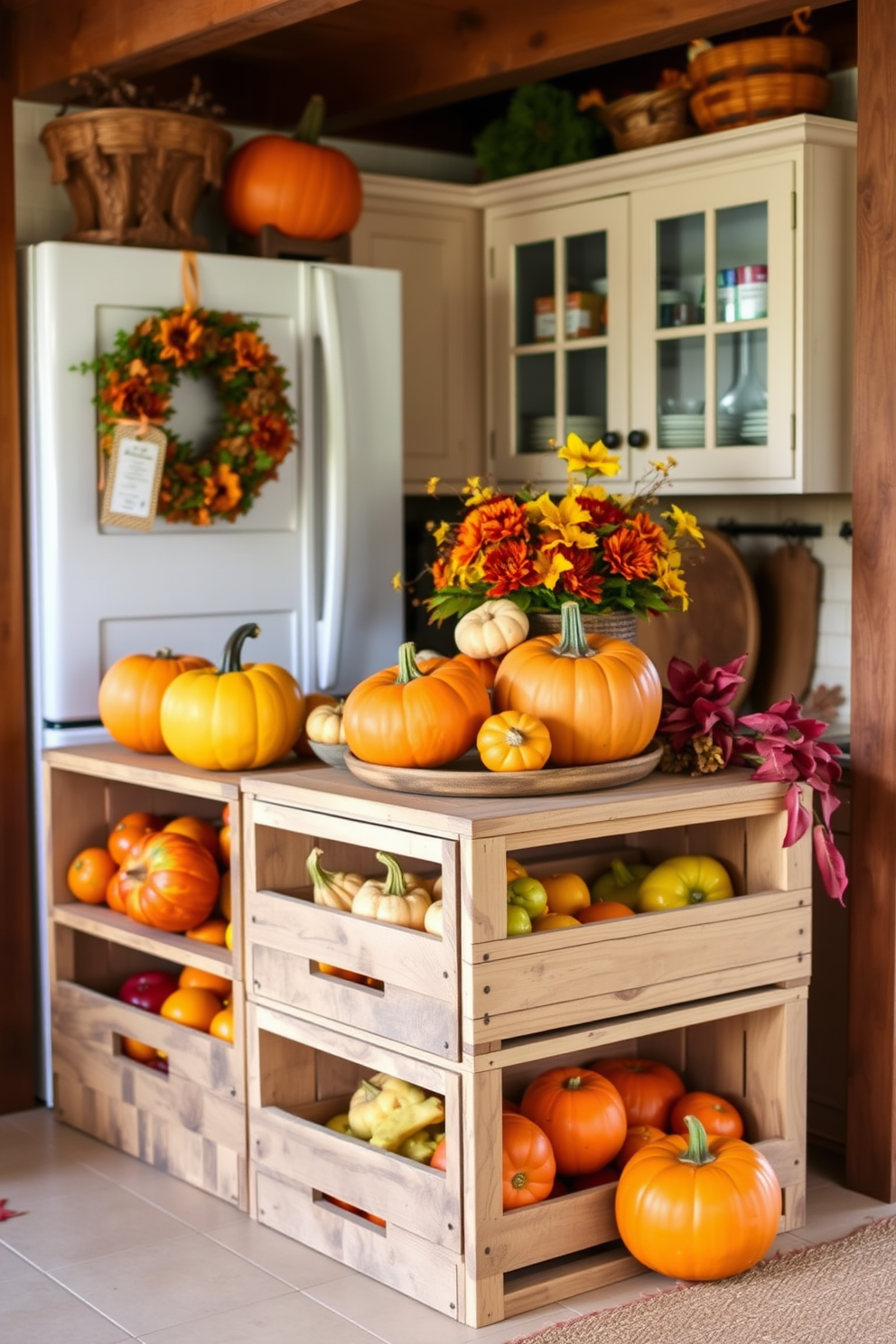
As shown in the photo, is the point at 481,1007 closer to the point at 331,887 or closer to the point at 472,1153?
the point at 472,1153

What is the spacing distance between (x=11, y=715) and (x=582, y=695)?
1472 mm

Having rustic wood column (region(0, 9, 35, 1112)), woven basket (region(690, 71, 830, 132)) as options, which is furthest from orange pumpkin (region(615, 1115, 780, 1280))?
woven basket (region(690, 71, 830, 132))

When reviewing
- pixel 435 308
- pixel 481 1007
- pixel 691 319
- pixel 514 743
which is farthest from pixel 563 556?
pixel 435 308

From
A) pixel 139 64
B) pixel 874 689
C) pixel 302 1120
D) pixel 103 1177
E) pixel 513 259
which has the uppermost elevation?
pixel 139 64

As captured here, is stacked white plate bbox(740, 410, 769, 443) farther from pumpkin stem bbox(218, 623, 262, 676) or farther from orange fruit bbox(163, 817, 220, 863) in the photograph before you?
orange fruit bbox(163, 817, 220, 863)

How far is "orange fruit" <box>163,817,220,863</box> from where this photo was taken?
3.49 metres

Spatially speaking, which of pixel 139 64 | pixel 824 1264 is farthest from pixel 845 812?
pixel 139 64

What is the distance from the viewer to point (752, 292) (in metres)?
3.74

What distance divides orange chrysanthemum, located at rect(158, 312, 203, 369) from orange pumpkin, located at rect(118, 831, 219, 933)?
0.99 m

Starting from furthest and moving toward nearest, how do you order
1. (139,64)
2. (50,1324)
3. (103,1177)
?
(139,64), (103,1177), (50,1324)

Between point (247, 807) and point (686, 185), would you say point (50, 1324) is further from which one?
point (686, 185)

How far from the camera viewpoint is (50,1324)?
106 inches

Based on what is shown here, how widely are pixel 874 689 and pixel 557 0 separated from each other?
64.6 inches

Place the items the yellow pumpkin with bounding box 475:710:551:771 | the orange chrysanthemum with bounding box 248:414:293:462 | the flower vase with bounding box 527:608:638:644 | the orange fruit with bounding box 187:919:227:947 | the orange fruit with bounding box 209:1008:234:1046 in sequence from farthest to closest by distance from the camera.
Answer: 1. the orange chrysanthemum with bounding box 248:414:293:462
2. the orange fruit with bounding box 187:919:227:947
3. the orange fruit with bounding box 209:1008:234:1046
4. the flower vase with bounding box 527:608:638:644
5. the yellow pumpkin with bounding box 475:710:551:771
